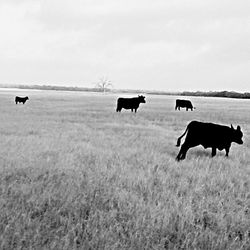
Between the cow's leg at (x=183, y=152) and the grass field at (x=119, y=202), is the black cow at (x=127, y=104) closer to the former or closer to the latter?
the cow's leg at (x=183, y=152)

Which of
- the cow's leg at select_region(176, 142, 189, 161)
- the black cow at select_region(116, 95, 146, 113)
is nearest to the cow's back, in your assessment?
the cow's leg at select_region(176, 142, 189, 161)

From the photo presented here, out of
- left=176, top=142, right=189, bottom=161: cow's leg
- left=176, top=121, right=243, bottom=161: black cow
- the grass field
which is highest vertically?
left=176, top=121, right=243, bottom=161: black cow

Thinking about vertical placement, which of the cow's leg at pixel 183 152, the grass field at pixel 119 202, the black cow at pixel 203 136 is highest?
the black cow at pixel 203 136

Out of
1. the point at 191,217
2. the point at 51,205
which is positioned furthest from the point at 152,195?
the point at 51,205

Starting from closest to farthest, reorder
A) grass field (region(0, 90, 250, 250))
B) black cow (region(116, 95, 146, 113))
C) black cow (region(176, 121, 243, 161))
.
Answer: grass field (region(0, 90, 250, 250)) → black cow (region(176, 121, 243, 161)) → black cow (region(116, 95, 146, 113))

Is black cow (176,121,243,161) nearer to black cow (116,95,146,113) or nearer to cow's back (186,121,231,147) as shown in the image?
cow's back (186,121,231,147)

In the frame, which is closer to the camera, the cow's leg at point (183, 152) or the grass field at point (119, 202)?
the grass field at point (119, 202)

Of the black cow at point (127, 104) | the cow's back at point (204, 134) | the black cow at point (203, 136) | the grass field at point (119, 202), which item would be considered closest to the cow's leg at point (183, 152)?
the black cow at point (203, 136)

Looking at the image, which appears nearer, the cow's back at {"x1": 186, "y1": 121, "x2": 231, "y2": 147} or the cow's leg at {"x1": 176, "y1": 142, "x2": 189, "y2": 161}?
the cow's leg at {"x1": 176, "y1": 142, "x2": 189, "y2": 161}

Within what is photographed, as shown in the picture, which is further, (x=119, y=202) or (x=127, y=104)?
(x=127, y=104)

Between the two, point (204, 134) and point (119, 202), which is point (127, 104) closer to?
point (204, 134)

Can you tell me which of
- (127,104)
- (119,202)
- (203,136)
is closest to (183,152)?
(203,136)

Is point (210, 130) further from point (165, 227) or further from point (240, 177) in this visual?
point (165, 227)

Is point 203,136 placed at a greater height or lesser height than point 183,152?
greater
